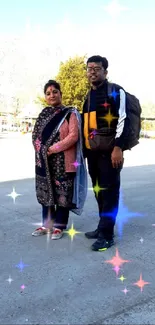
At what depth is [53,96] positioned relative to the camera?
3309mm

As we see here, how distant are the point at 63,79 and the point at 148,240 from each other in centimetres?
2333

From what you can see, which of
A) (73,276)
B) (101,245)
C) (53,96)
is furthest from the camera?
(53,96)

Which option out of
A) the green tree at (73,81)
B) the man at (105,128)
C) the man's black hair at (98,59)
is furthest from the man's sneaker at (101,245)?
the green tree at (73,81)

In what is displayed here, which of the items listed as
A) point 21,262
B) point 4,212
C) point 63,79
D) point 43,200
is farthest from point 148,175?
point 63,79

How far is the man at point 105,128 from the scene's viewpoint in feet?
9.86

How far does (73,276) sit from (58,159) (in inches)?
42.8

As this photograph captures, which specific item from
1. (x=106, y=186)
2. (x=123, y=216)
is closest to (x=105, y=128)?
(x=106, y=186)

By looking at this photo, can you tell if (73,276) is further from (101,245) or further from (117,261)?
(101,245)

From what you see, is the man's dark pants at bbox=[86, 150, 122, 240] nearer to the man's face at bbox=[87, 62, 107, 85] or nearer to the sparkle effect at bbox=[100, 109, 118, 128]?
the sparkle effect at bbox=[100, 109, 118, 128]

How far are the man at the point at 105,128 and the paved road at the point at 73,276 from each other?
294mm

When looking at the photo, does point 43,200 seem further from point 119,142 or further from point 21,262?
point 119,142

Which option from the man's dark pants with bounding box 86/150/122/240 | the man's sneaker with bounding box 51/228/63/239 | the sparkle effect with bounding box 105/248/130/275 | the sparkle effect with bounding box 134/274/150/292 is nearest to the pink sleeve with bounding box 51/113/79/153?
the man's dark pants with bounding box 86/150/122/240

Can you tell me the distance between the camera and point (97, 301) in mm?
2312

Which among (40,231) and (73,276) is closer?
(73,276)
